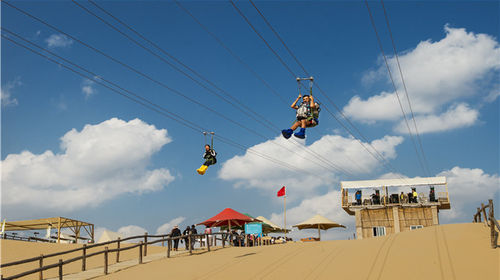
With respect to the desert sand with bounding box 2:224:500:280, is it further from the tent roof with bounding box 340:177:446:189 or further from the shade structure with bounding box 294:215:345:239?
the tent roof with bounding box 340:177:446:189

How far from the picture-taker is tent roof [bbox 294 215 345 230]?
34.9 m

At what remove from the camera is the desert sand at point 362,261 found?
15688mm

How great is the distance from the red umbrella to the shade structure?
7.78 m

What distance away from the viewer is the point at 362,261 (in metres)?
17.9

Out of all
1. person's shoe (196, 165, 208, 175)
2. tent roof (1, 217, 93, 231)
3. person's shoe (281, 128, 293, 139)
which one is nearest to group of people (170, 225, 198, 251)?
person's shoe (196, 165, 208, 175)

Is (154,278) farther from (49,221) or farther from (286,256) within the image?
(49,221)

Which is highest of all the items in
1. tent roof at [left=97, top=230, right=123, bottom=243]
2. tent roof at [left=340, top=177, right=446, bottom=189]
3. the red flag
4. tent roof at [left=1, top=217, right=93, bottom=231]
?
tent roof at [left=340, top=177, right=446, bottom=189]

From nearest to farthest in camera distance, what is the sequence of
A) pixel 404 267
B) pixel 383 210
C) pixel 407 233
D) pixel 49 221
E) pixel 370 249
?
pixel 404 267 < pixel 370 249 < pixel 407 233 < pixel 49 221 < pixel 383 210

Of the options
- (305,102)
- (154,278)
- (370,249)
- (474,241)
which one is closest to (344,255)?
(370,249)

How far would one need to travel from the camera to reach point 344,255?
1969cm

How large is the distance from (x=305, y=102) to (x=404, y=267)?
7.26 meters

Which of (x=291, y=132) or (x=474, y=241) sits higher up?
(x=291, y=132)

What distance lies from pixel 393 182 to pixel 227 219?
20288mm

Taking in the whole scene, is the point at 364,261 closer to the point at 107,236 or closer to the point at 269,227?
the point at 269,227
